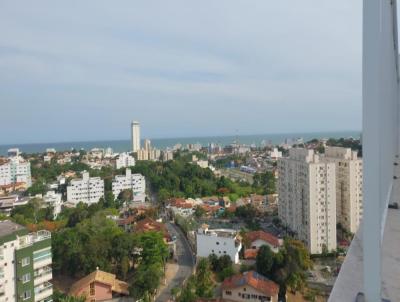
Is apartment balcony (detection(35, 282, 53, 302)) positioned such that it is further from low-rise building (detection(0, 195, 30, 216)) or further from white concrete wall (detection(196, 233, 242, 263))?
low-rise building (detection(0, 195, 30, 216))

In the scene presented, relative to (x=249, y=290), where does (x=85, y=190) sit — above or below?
above

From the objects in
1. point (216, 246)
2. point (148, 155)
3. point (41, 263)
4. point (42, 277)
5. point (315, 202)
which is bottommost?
point (216, 246)

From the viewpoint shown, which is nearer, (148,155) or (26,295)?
(26,295)

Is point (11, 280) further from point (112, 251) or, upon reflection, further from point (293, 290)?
point (293, 290)

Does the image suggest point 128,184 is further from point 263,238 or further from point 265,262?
point 265,262

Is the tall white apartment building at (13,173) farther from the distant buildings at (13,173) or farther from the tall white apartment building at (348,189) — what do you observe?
the tall white apartment building at (348,189)

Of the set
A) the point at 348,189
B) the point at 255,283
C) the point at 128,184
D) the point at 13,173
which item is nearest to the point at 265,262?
the point at 255,283

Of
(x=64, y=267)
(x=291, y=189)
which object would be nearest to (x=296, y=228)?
(x=291, y=189)

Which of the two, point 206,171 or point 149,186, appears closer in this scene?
point 206,171
